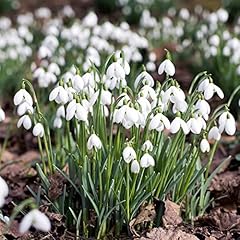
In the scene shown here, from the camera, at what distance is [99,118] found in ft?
8.04

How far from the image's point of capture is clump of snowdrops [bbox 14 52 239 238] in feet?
7.57

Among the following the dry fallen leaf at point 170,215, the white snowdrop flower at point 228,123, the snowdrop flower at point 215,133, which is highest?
the white snowdrop flower at point 228,123

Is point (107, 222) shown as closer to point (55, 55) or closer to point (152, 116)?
point (152, 116)

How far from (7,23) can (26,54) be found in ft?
4.24

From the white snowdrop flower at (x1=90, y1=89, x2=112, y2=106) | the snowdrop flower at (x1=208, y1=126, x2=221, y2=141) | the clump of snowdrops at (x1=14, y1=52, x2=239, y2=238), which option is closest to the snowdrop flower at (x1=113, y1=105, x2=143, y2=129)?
the clump of snowdrops at (x1=14, y1=52, x2=239, y2=238)

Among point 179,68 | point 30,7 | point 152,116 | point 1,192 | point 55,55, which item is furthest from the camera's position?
point 30,7

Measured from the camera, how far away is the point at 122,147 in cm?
245

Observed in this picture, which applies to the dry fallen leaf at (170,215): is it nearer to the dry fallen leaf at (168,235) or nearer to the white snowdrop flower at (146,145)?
the dry fallen leaf at (168,235)

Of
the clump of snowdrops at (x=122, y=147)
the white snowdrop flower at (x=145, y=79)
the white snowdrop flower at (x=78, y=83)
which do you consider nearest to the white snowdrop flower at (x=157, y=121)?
the clump of snowdrops at (x=122, y=147)

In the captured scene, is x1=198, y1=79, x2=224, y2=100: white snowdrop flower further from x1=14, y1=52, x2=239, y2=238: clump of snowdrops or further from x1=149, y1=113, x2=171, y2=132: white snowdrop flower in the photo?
x1=149, y1=113, x2=171, y2=132: white snowdrop flower

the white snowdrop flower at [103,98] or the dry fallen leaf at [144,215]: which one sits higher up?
the white snowdrop flower at [103,98]

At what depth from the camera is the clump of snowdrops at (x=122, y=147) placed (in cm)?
231

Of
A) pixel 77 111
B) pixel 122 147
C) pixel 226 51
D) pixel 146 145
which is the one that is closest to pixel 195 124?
pixel 146 145

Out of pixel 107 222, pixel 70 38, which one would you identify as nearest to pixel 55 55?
pixel 70 38
